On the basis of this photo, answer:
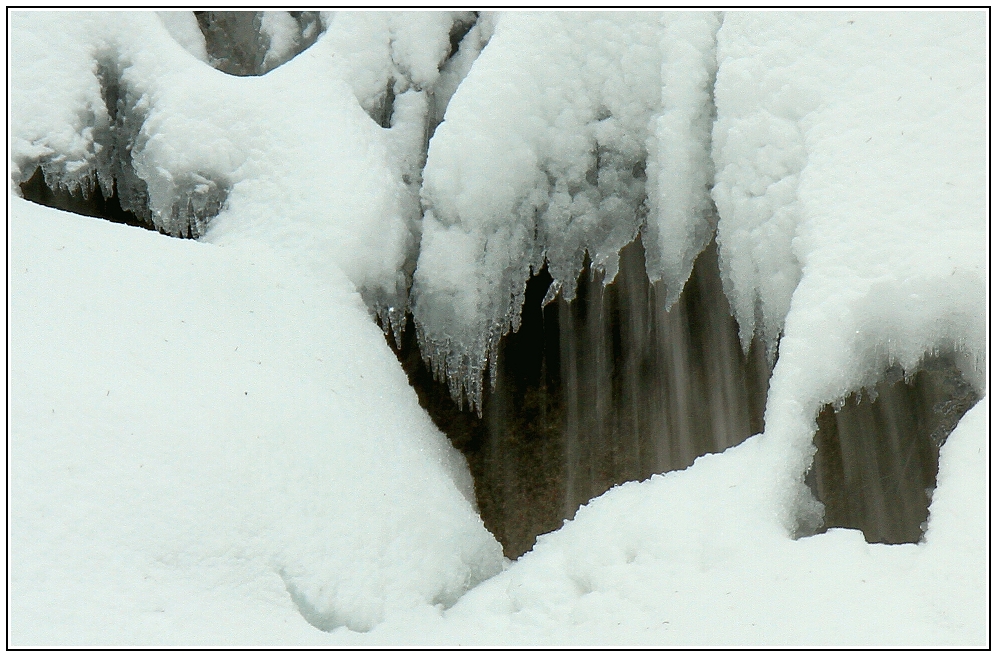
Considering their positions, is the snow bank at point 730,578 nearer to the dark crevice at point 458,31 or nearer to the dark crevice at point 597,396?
the dark crevice at point 597,396

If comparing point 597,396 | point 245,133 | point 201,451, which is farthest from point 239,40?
point 201,451

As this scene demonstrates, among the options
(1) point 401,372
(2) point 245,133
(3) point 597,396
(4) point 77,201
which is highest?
(2) point 245,133

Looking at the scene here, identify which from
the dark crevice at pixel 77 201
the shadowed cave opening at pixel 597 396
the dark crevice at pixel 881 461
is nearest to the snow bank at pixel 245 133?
the dark crevice at pixel 77 201

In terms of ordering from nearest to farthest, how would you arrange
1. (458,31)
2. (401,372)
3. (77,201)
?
(401,372) → (77,201) → (458,31)

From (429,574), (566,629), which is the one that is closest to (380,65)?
(429,574)

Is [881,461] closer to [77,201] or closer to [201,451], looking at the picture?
[201,451]

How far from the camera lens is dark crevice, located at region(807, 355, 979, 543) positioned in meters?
4.88

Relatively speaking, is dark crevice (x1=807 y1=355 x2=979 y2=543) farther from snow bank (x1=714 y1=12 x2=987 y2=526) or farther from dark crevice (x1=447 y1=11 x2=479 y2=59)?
dark crevice (x1=447 y1=11 x2=479 y2=59)

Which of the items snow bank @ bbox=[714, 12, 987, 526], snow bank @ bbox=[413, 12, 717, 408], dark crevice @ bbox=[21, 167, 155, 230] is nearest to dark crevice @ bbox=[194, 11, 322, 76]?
dark crevice @ bbox=[21, 167, 155, 230]

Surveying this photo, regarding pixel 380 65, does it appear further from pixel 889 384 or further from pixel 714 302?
pixel 889 384

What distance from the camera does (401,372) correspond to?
207 inches

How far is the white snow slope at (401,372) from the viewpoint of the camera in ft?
11.7

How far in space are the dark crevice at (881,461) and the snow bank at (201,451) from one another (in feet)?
7.06

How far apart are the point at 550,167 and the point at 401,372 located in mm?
1581
